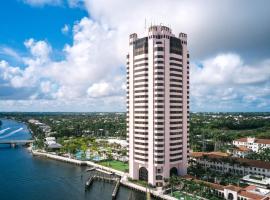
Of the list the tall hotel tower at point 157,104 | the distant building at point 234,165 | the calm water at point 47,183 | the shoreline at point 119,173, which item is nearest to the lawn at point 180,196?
the shoreline at point 119,173

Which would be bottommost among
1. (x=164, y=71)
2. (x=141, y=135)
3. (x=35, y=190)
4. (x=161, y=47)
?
(x=35, y=190)

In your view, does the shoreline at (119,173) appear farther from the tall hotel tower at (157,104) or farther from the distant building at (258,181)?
the distant building at (258,181)

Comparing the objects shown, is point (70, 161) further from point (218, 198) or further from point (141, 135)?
point (218, 198)

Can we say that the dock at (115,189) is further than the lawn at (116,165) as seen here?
No

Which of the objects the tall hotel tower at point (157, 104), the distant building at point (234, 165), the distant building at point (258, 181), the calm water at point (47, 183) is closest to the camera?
the distant building at point (258, 181)

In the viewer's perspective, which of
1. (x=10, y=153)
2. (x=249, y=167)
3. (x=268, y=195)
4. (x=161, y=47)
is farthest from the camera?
(x=10, y=153)

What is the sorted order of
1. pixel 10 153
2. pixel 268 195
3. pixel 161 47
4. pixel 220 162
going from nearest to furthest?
pixel 268 195
pixel 161 47
pixel 220 162
pixel 10 153

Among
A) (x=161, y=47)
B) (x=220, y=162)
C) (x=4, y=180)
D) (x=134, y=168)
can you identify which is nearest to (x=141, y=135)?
(x=134, y=168)
